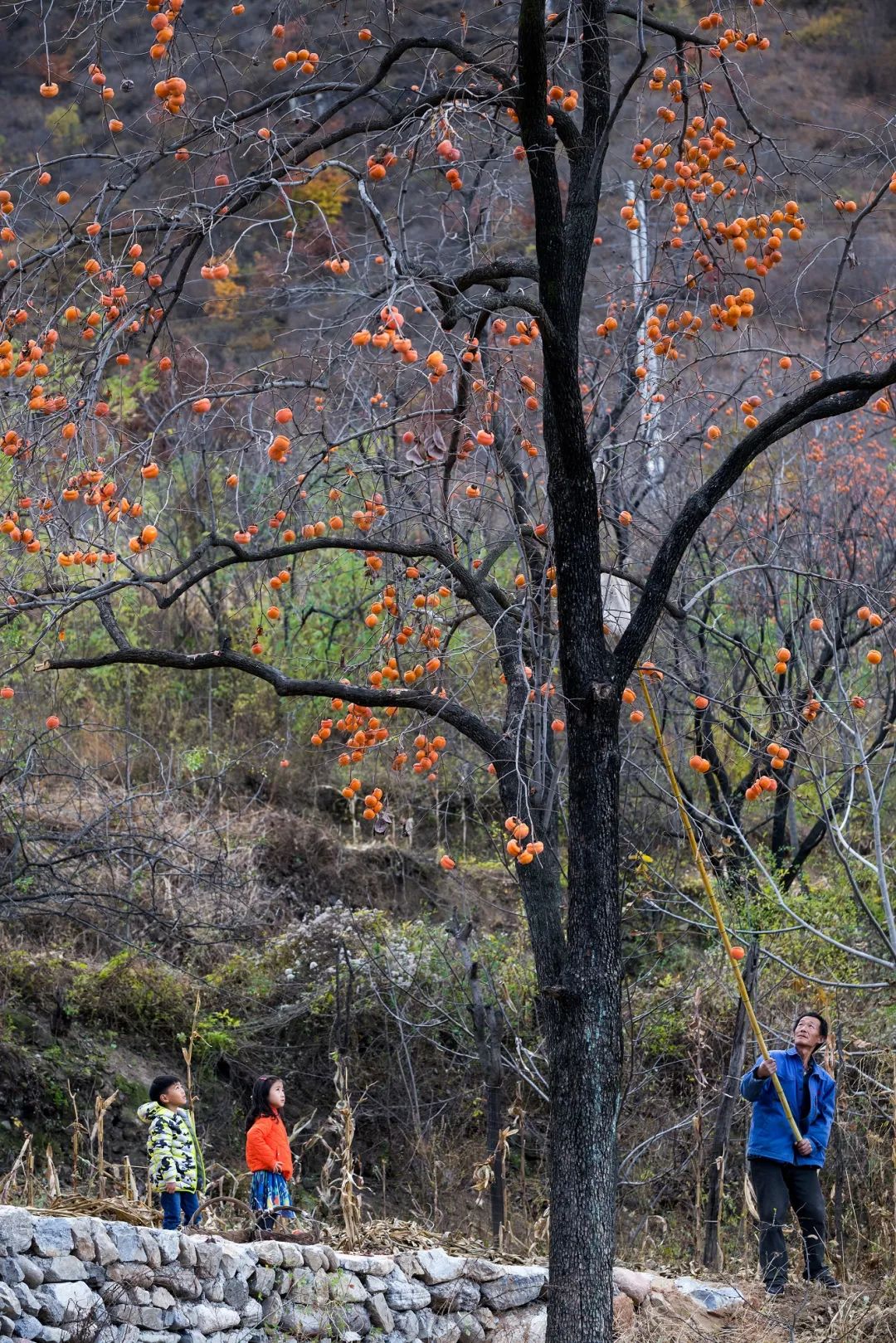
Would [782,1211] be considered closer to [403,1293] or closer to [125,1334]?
[403,1293]

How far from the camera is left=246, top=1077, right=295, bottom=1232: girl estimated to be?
6.50m

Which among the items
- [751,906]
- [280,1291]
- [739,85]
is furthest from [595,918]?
[751,906]

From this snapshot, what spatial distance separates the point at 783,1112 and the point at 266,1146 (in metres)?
2.34

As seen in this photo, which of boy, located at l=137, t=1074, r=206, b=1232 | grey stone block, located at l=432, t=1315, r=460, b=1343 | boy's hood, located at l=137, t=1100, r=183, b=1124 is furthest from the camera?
boy's hood, located at l=137, t=1100, r=183, b=1124

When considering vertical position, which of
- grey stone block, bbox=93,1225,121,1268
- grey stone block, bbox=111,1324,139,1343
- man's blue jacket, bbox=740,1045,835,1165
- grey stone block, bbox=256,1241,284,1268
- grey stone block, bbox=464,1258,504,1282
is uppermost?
man's blue jacket, bbox=740,1045,835,1165

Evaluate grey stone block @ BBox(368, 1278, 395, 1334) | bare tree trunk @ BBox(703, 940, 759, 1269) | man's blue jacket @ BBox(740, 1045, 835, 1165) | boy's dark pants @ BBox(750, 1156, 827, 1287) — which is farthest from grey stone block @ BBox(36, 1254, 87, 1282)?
bare tree trunk @ BBox(703, 940, 759, 1269)

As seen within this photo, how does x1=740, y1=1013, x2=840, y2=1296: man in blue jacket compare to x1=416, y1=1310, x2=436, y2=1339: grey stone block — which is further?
x1=740, y1=1013, x2=840, y2=1296: man in blue jacket

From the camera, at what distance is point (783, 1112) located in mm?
6109

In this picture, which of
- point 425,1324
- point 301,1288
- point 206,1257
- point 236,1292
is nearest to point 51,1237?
point 206,1257

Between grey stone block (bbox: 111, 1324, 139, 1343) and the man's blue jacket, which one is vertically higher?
the man's blue jacket

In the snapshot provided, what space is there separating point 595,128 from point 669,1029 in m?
6.63

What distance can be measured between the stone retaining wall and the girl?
0.83 m

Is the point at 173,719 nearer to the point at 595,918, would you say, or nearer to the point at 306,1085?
the point at 306,1085

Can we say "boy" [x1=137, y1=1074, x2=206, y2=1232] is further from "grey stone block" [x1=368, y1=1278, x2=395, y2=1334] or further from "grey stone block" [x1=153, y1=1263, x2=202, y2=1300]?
"grey stone block" [x1=153, y1=1263, x2=202, y2=1300]
